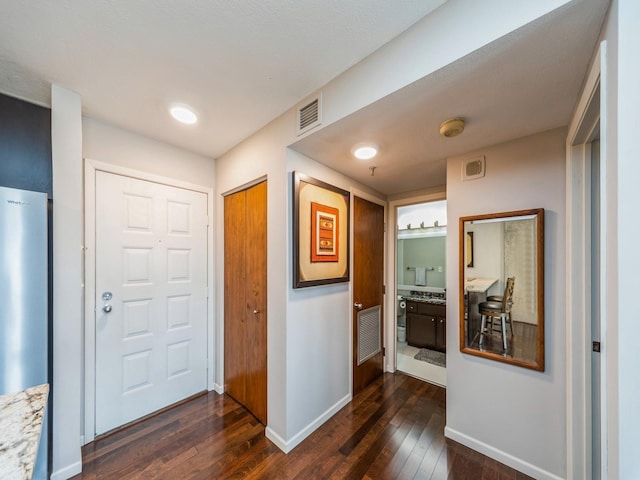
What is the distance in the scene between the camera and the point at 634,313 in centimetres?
71

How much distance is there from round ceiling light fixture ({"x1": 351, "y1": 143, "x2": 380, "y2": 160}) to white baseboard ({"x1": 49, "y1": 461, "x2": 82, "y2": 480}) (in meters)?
2.79

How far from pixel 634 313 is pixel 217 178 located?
9.56 feet

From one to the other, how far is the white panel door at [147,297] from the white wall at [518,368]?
2322 mm

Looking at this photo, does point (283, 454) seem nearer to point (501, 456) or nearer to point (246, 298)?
point (246, 298)

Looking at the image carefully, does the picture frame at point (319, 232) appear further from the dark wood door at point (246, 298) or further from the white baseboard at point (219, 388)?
the white baseboard at point (219, 388)

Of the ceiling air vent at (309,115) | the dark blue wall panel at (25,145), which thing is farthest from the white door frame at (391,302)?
the dark blue wall panel at (25,145)

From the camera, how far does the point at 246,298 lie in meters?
2.30

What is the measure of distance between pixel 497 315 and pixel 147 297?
2.79 meters

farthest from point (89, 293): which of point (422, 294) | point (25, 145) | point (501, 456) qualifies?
point (422, 294)

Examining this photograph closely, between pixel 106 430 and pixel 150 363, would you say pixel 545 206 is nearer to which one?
pixel 150 363

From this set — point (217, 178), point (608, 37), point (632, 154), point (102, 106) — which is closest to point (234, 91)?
point (102, 106)

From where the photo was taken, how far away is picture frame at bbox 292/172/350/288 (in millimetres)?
1908


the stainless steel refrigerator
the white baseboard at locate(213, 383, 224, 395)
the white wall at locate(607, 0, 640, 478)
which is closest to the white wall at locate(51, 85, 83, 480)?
the stainless steel refrigerator

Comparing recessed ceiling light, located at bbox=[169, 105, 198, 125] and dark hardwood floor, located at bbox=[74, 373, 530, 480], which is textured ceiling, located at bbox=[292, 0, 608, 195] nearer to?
recessed ceiling light, located at bbox=[169, 105, 198, 125]
